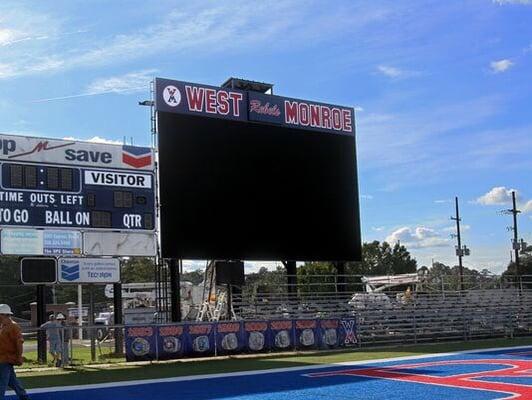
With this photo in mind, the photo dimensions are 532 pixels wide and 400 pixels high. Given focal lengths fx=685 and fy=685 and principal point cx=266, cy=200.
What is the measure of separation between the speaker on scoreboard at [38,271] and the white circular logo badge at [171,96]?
7.14m

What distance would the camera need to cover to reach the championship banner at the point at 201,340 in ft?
69.5

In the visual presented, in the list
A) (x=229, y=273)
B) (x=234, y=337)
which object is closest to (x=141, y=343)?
(x=234, y=337)

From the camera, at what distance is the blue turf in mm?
12188

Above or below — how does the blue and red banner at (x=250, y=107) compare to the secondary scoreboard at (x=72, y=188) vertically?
above

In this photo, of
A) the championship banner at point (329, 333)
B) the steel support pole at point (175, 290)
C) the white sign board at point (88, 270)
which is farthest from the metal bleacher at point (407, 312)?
the white sign board at point (88, 270)

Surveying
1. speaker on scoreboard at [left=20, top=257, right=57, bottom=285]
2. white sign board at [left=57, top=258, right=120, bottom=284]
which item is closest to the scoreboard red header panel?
white sign board at [left=57, top=258, right=120, bottom=284]

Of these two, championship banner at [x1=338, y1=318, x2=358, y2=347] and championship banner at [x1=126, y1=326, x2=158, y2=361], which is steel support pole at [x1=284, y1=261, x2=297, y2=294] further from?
championship banner at [x1=126, y1=326, x2=158, y2=361]

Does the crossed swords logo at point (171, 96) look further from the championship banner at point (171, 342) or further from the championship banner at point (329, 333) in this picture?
the championship banner at point (329, 333)

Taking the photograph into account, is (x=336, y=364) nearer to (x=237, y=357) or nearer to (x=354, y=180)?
(x=237, y=357)

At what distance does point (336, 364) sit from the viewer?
18.5 metres

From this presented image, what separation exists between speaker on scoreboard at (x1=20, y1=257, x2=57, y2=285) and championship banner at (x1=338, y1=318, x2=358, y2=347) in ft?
33.0

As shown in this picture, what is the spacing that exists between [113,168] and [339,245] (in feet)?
33.1

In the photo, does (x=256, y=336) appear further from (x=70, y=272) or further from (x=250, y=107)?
(x=250, y=107)

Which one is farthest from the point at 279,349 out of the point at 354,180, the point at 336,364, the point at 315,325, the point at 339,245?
the point at 354,180
